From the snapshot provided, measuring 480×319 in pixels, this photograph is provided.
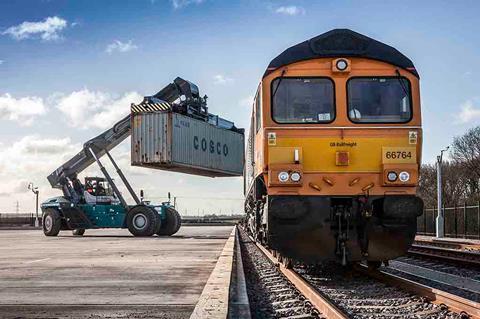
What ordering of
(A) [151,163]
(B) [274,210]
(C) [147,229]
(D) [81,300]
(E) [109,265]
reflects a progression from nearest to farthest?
1. (D) [81,300]
2. (B) [274,210]
3. (E) [109,265]
4. (C) [147,229]
5. (A) [151,163]

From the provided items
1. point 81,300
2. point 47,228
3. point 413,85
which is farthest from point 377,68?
point 47,228

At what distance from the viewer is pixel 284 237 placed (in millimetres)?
8758

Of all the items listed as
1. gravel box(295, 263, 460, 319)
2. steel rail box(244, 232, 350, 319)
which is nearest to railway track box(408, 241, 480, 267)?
gravel box(295, 263, 460, 319)

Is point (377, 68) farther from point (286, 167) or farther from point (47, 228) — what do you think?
point (47, 228)

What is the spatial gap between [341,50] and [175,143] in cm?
1855

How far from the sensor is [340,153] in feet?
29.1

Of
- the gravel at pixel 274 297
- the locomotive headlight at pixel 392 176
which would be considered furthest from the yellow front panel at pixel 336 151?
the gravel at pixel 274 297

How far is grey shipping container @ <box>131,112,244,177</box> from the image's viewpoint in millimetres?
27172

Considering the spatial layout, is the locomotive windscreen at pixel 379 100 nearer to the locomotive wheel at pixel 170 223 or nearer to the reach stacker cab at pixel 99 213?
the reach stacker cab at pixel 99 213

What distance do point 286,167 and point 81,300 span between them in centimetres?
329

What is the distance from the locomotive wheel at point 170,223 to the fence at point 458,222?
11.4 metres

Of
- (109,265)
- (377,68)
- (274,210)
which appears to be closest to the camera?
(274,210)

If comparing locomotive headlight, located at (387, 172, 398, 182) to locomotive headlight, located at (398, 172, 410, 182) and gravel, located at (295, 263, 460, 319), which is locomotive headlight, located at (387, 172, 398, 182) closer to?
locomotive headlight, located at (398, 172, 410, 182)

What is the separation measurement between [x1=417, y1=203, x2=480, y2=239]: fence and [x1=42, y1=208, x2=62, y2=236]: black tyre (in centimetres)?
1619
